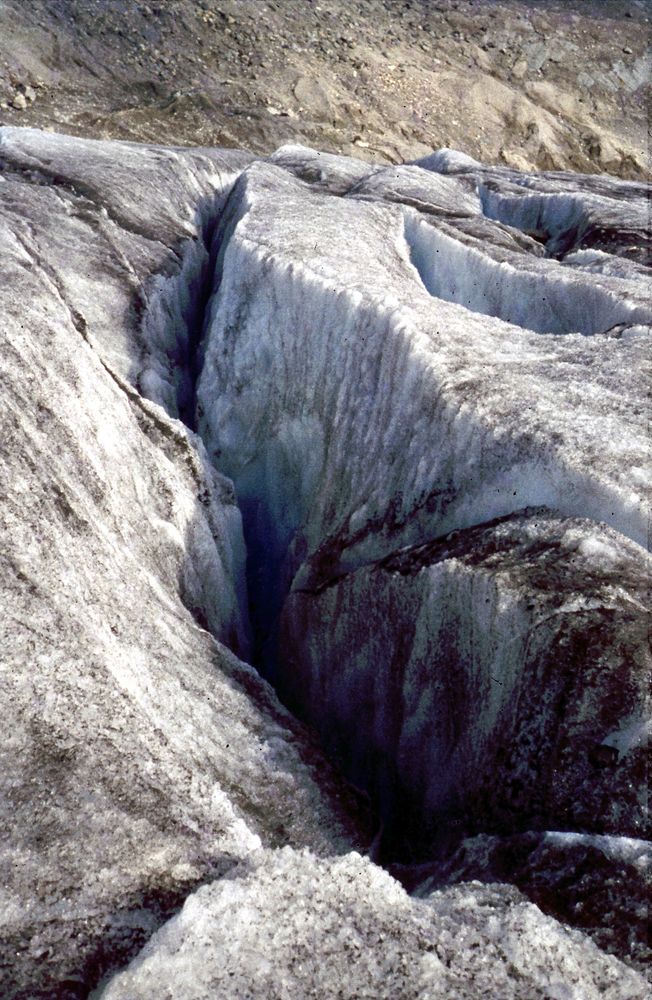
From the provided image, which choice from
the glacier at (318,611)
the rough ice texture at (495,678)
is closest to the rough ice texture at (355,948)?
the glacier at (318,611)

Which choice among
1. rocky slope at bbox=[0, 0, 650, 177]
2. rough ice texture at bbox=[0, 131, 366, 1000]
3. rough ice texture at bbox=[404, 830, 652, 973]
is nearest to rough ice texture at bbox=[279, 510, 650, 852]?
rough ice texture at bbox=[404, 830, 652, 973]

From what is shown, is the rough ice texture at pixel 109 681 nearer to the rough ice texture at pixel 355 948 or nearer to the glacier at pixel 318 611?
the glacier at pixel 318 611

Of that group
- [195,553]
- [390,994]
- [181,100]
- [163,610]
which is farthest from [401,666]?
[181,100]

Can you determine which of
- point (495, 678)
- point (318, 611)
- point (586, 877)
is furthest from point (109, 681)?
point (318, 611)

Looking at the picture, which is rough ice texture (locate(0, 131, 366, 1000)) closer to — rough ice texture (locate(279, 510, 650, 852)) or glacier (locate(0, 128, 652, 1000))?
glacier (locate(0, 128, 652, 1000))

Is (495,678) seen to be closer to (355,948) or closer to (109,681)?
(355,948)
